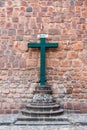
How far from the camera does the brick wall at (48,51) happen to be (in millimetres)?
6996

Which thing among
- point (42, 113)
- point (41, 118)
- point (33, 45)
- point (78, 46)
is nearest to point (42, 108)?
point (42, 113)

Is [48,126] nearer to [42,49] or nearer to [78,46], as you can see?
[42,49]

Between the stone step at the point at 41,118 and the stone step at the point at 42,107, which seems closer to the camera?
the stone step at the point at 41,118

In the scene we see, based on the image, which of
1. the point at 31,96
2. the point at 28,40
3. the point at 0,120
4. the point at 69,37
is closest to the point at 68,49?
the point at 69,37

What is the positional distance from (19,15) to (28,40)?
2.19 feet

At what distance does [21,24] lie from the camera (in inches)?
279

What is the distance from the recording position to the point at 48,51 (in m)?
7.07

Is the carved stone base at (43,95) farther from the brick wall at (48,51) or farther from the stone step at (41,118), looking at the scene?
the stone step at (41,118)

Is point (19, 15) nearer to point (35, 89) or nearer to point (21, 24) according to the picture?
point (21, 24)

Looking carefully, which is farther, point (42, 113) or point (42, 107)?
point (42, 107)

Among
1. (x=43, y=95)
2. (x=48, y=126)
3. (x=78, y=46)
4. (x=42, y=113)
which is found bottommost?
(x=48, y=126)

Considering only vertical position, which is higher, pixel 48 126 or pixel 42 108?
pixel 42 108

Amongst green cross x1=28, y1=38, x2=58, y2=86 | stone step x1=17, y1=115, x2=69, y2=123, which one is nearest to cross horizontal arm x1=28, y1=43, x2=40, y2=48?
green cross x1=28, y1=38, x2=58, y2=86

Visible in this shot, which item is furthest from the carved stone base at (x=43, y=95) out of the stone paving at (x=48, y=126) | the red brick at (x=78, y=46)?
the red brick at (x=78, y=46)
